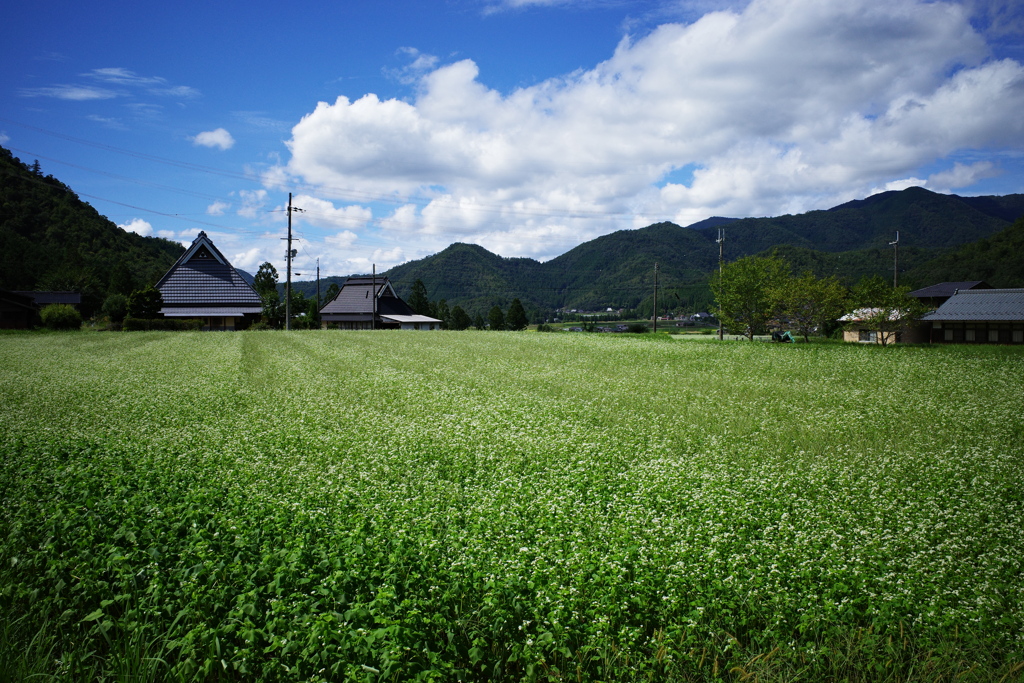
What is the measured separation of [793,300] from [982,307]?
25.6 meters

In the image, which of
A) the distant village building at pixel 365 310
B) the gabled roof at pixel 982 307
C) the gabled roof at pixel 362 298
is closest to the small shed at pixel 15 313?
the distant village building at pixel 365 310

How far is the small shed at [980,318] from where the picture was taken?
51094 mm

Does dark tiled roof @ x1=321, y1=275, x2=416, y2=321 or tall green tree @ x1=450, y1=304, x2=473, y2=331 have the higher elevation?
dark tiled roof @ x1=321, y1=275, x2=416, y2=321

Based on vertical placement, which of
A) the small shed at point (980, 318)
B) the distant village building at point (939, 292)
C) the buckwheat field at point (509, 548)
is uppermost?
the distant village building at point (939, 292)

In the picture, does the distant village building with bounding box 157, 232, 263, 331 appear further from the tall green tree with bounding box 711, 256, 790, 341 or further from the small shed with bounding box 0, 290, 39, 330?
the tall green tree with bounding box 711, 256, 790, 341

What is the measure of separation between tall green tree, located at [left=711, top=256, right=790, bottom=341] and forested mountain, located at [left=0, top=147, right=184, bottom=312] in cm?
8039

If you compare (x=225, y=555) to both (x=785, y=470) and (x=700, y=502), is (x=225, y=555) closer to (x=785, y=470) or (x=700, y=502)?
(x=700, y=502)

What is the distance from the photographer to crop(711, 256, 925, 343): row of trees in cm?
4388

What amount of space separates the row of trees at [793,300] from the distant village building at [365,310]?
56.7 metres

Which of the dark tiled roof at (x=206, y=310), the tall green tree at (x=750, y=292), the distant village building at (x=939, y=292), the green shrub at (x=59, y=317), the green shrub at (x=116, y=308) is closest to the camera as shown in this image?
the tall green tree at (x=750, y=292)

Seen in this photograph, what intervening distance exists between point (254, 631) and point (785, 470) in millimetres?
8400

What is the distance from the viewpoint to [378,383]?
1944cm

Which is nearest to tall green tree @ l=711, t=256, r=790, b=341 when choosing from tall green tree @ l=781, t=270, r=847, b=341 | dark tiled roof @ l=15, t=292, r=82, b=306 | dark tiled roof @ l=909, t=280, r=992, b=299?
tall green tree @ l=781, t=270, r=847, b=341

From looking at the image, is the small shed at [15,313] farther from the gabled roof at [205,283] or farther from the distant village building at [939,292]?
the distant village building at [939,292]
